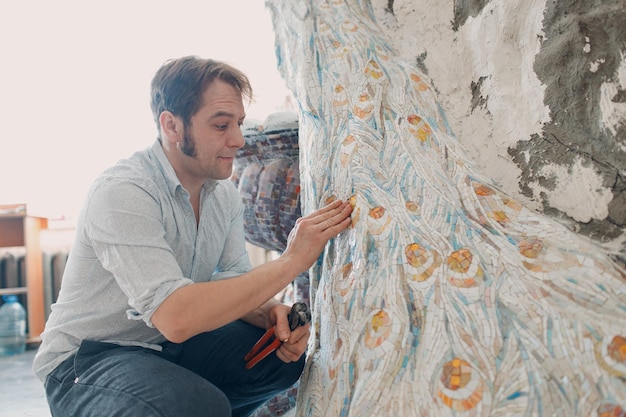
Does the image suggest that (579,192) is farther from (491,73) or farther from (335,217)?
(335,217)

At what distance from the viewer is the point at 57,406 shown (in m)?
1.47

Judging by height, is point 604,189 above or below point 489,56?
below

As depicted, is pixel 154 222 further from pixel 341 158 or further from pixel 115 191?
pixel 341 158

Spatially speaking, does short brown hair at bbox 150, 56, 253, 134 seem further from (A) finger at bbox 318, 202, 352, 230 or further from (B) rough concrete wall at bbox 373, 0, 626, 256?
(B) rough concrete wall at bbox 373, 0, 626, 256

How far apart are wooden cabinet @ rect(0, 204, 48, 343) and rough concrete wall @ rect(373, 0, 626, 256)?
3.38m

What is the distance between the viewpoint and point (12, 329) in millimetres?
3961

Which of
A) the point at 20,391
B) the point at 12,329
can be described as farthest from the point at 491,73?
the point at 12,329

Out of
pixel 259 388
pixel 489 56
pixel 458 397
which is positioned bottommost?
pixel 259 388

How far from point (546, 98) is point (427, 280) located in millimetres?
549

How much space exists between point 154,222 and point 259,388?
0.61 m

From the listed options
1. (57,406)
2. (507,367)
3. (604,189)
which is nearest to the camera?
(507,367)

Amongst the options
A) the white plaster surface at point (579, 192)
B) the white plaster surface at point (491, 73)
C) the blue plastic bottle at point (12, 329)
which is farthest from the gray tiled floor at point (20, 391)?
the white plaster surface at point (579, 192)

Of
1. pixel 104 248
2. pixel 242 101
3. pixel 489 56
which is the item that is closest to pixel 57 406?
pixel 104 248

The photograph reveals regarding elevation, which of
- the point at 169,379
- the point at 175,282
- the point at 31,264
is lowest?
the point at 31,264
